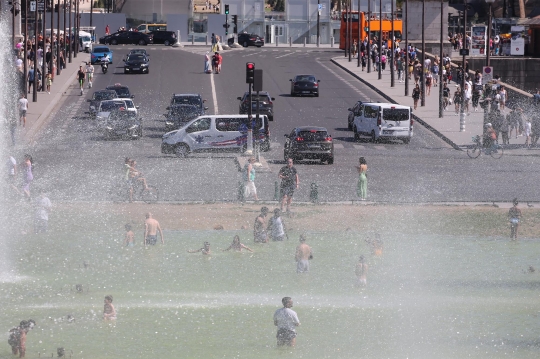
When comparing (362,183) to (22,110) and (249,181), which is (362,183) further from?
(22,110)

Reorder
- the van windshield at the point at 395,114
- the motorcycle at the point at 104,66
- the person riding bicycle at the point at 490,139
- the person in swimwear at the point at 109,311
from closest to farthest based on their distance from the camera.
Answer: the person in swimwear at the point at 109,311
the person riding bicycle at the point at 490,139
the van windshield at the point at 395,114
the motorcycle at the point at 104,66

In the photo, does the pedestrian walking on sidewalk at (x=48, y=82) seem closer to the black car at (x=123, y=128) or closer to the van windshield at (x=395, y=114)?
the black car at (x=123, y=128)

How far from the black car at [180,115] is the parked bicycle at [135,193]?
53.8ft

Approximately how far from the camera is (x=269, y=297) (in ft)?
83.6

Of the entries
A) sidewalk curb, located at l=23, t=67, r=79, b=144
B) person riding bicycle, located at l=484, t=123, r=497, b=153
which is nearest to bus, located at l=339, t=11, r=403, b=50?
sidewalk curb, located at l=23, t=67, r=79, b=144

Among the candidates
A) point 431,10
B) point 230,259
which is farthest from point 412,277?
point 431,10

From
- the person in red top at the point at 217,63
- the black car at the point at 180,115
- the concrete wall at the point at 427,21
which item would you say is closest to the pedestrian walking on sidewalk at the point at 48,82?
the person in red top at the point at 217,63

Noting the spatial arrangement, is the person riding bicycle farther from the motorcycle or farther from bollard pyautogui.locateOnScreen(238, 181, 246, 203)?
the motorcycle

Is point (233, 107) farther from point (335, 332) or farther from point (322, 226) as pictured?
point (335, 332)

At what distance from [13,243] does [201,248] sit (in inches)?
188

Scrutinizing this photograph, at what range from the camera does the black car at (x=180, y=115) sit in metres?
53.0

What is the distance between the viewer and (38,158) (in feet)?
143

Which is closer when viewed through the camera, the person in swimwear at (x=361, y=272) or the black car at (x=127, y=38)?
the person in swimwear at (x=361, y=272)

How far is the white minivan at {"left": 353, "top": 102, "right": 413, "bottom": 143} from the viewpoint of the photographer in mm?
50562
